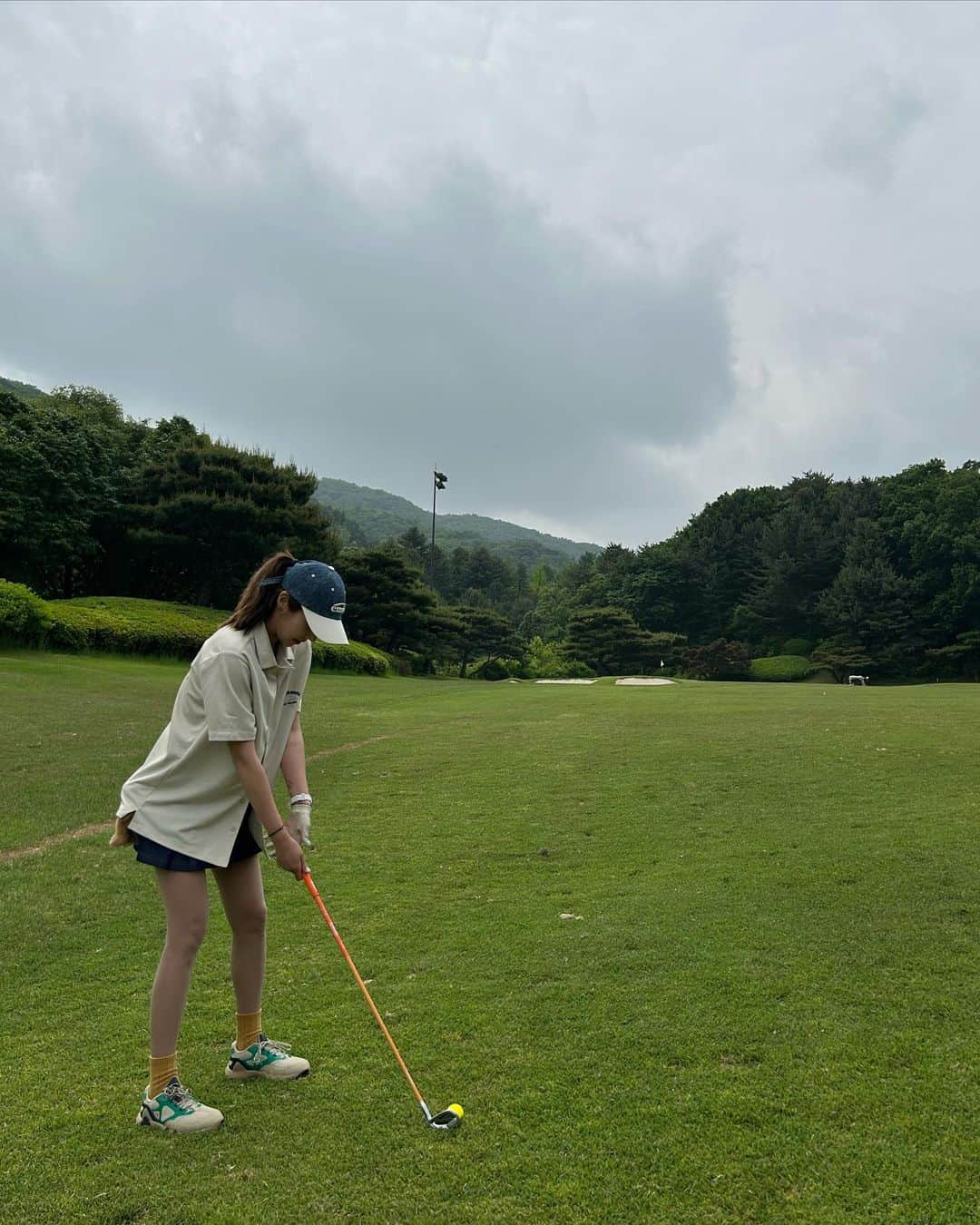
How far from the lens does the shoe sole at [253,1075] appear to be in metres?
3.25

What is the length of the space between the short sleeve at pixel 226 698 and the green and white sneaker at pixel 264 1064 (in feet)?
4.33

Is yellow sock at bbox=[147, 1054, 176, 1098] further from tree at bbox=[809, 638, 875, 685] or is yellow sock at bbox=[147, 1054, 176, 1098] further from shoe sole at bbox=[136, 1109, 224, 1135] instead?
tree at bbox=[809, 638, 875, 685]

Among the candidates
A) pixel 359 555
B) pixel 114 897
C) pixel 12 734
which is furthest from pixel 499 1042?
pixel 359 555

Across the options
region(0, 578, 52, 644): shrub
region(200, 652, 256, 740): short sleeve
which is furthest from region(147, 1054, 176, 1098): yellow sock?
region(0, 578, 52, 644): shrub

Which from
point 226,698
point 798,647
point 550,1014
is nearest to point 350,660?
point 550,1014

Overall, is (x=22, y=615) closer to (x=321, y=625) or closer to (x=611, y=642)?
(x=321, y=625)

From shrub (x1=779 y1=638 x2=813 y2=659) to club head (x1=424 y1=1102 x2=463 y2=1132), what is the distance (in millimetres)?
54366

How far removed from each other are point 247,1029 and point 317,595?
1781mm

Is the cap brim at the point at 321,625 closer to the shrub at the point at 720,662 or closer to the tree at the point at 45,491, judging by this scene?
the tree at the point at 45,491

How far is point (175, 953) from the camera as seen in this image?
3066mm

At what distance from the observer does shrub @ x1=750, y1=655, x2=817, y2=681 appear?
4850 centimetres

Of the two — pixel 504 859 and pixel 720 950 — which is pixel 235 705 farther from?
pixel 504 859

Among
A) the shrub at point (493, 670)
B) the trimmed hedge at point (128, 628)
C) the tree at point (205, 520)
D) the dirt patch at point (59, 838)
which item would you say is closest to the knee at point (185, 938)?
the dirt patch at point (59, 838)

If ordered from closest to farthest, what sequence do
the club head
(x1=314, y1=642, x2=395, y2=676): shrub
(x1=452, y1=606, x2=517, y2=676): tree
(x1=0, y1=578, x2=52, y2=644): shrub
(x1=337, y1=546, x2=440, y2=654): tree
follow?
1. the club head
2. (x1=0, y1=578, x2=52, y2=644): shrub
3. (x1=314, y1=642, x2=395, y2=676): shrub
4. (x1=337, y1=546, x2=440, y2=654): tree
5. (x1=452, y1=606, x2=517, y2=676): tree
